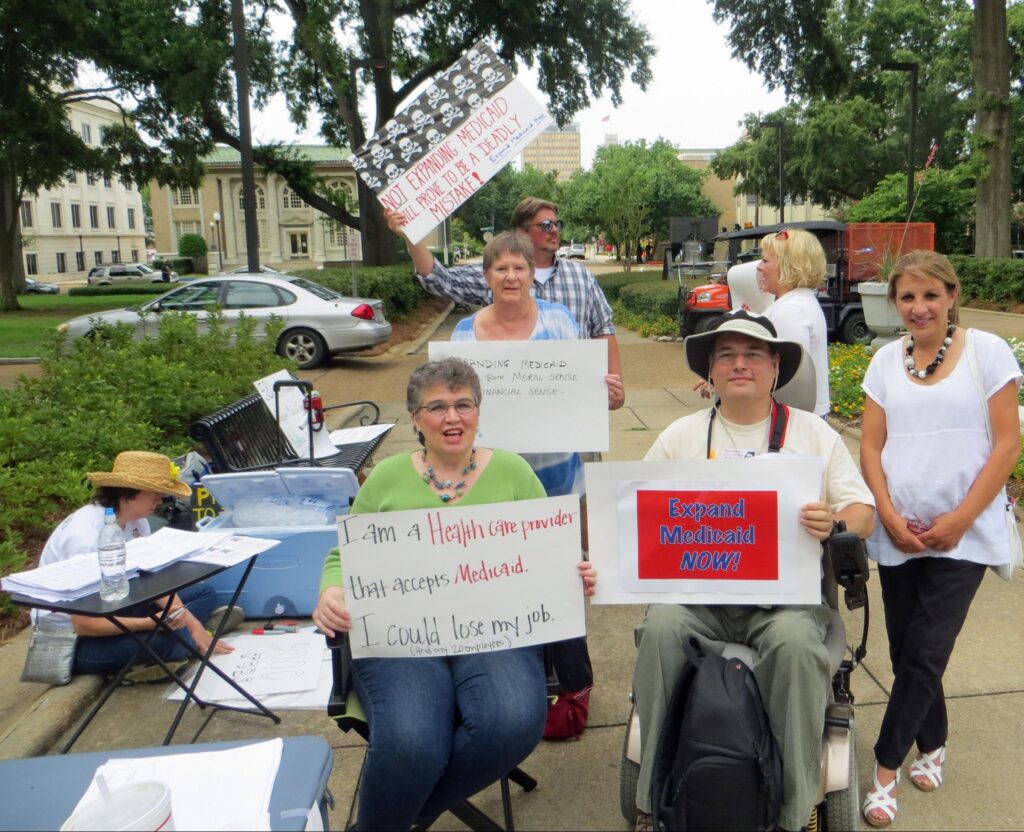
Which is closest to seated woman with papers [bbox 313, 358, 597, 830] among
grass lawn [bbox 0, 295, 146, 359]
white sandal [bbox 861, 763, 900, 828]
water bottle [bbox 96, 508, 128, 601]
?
water bottle [bbox 96, 508, 128, 601]

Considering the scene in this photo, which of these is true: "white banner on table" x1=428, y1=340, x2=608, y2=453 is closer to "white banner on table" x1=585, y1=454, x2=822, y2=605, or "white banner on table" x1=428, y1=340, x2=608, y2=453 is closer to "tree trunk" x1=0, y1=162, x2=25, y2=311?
"white banner on table" x1=585, y1=454, x2=822, y2=605

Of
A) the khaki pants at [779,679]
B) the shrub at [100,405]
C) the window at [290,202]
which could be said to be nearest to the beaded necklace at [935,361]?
the khaki pants at [779,679]

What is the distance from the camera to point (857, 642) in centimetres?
423

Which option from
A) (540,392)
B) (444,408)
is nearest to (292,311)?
(540,392)

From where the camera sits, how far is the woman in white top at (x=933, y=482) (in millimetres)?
2797

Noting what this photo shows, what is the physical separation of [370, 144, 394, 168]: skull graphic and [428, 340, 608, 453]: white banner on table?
100 centimetres

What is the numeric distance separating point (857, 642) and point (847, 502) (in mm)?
1736

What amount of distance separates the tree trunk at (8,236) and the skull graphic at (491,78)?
28.4 metres

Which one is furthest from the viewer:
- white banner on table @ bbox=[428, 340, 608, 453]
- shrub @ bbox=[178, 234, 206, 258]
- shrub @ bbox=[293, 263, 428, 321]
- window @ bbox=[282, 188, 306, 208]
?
window @ bbox=[282, 188, 306, 208]

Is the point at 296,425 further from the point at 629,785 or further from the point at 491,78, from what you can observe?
the point at 629,785

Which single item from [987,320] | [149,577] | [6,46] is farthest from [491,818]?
[6,46]


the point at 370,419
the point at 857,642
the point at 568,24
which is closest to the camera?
the point at 857,642

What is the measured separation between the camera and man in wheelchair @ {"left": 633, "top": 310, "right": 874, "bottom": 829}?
8.00 ft

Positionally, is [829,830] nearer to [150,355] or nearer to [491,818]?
[491,818]
